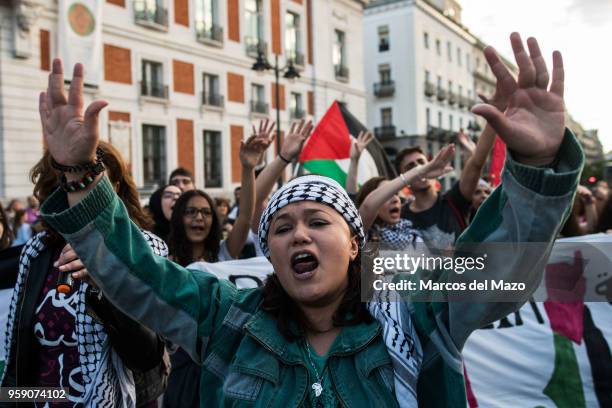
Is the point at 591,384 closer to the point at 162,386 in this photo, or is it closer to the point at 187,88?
the point at 162,386

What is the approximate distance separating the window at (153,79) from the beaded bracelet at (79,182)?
19.0 metres

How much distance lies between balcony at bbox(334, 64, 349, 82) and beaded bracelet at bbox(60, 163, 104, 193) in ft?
92.2

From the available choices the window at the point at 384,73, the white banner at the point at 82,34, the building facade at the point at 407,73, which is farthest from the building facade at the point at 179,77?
the window at the point at 384,73

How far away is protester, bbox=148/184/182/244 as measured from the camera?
4.66m

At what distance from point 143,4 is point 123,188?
62.9ft

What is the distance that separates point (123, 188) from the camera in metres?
2.34

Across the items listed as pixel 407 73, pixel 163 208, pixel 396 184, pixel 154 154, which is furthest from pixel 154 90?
pixel 407 73

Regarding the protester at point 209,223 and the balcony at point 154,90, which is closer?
the protester at point 209,223

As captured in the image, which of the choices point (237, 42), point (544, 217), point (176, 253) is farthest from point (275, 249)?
point (237, 42)

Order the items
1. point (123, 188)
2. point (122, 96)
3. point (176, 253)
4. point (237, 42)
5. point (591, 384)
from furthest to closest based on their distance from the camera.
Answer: point (237, 42) < point (122, 96) < point (176, 253) < point (591, 384) < point (123, 188)

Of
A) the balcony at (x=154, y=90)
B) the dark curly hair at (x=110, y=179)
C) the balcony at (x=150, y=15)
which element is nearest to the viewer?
the dark curly hair at (x=110, y=179)

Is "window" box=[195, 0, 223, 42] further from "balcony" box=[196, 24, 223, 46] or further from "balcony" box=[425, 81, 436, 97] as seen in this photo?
"balcony" box=[425, 81, 436, 97]

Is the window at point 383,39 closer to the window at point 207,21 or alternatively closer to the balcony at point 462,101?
the balcony at point 462,101

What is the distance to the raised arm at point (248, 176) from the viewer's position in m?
3.53
